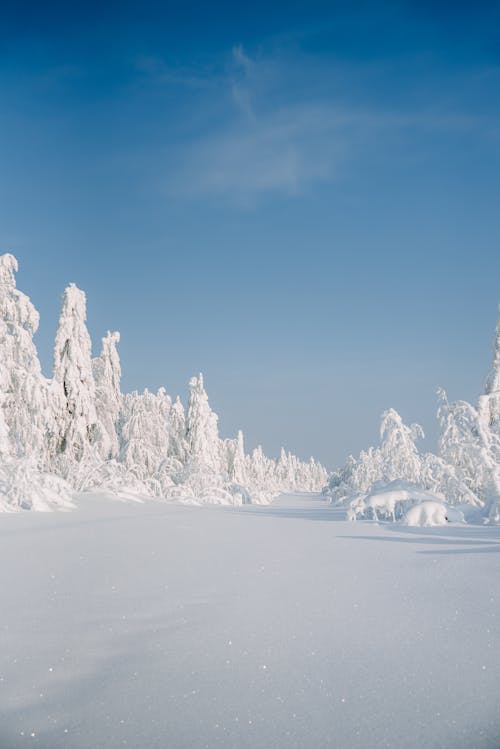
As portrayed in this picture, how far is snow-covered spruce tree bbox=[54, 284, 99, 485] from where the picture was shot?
2306 centimetres

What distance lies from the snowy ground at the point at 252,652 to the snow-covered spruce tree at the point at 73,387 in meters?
19.0

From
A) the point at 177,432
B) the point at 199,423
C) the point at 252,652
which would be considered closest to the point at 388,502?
the point at 252,652

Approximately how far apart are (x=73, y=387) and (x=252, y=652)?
Answer: 22.4 m

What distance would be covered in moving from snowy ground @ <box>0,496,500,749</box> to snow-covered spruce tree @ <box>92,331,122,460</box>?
87.2 ft

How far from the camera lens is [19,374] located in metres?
16.1

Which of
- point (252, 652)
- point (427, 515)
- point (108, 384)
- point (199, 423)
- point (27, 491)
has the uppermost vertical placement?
point (108, 384)

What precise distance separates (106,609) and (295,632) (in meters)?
1.34

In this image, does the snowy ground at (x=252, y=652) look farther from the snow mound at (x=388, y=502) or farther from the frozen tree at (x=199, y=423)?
the frozen tree at (x=199, y=423)

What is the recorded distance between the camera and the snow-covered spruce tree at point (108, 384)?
30.8 metres

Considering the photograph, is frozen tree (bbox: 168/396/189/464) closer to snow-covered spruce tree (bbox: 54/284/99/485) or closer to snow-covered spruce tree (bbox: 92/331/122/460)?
snow-covered spruce tree (bbox: 92/331/122/460)

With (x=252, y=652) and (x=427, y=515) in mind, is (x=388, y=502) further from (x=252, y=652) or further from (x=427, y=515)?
(x=252, y=652)

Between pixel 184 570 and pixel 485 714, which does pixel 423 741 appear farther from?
pixel 184 570

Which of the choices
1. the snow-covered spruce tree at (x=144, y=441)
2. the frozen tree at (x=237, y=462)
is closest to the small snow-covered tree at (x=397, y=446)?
the snow-covered spruce tree at (x=144, y=441)

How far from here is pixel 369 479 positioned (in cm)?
4266
